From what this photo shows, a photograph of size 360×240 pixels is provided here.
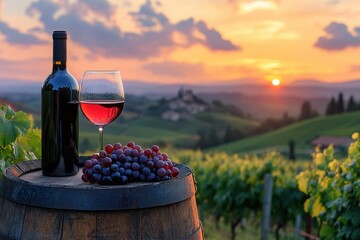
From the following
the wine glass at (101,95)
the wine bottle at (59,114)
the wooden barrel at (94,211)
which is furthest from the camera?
the wine glass at (101,95)

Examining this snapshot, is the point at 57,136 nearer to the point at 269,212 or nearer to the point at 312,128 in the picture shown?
the point at 269,212

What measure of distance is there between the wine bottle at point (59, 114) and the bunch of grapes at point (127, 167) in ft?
0.65

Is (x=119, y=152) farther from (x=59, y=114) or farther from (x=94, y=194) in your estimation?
(x=59, y=114)

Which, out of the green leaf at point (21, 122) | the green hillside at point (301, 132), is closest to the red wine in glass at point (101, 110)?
the green leaf at point (21, 122)

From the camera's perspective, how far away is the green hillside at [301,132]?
25.4 metres

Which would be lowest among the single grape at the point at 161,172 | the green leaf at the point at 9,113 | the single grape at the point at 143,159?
the single grape at the point at 161,172

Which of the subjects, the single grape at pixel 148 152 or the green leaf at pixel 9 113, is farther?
the green leaf at pixel 9 113

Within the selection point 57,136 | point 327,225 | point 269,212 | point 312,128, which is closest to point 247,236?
point 269,212

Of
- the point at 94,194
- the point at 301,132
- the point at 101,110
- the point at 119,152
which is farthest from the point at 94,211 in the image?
the point at 301,132

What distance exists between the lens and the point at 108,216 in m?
1.98

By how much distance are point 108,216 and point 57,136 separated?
0.50 meters

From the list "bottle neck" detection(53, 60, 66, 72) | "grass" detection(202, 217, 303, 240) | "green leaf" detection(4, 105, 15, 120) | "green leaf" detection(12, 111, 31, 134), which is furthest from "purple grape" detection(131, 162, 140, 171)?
"grass" detection(202, 217, 303, 240)

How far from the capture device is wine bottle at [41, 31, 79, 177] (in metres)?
2.28

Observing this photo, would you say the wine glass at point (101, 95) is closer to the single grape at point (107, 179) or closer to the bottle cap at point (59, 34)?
the bottle cap at point (59, 34)
